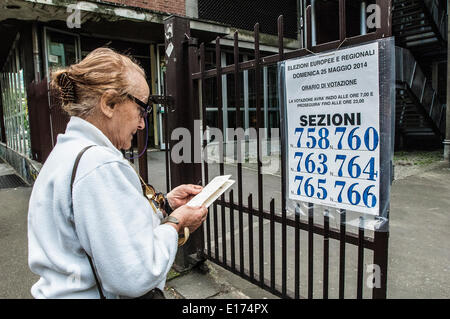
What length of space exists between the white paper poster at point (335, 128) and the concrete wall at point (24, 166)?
594 cm

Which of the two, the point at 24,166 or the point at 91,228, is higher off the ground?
the point at 91,228

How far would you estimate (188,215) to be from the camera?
56.9 inches

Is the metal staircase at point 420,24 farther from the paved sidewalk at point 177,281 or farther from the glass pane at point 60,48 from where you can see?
the paved sidewalk at point 177,281

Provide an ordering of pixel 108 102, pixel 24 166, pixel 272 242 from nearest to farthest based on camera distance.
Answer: pixel 108 102 < pixel 272 242 < pixel 24 166

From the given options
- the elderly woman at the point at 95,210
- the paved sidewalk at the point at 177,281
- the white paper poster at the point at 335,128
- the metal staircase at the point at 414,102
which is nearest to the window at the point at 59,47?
the paved sidewalk at the point at 177,281

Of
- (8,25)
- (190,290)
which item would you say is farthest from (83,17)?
(190,290)

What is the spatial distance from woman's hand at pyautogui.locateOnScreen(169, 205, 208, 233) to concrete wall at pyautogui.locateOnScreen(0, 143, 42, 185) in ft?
19.7

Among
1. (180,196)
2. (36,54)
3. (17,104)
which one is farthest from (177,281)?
(17,104)

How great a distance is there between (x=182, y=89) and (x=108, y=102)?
191 centimetres

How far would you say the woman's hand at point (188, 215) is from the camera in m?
1.40

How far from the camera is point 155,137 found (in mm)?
10570

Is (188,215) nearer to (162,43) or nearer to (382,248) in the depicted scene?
(382,248)

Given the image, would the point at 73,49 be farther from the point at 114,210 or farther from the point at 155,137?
the point at 114,210

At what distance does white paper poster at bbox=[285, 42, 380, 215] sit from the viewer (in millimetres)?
1782
